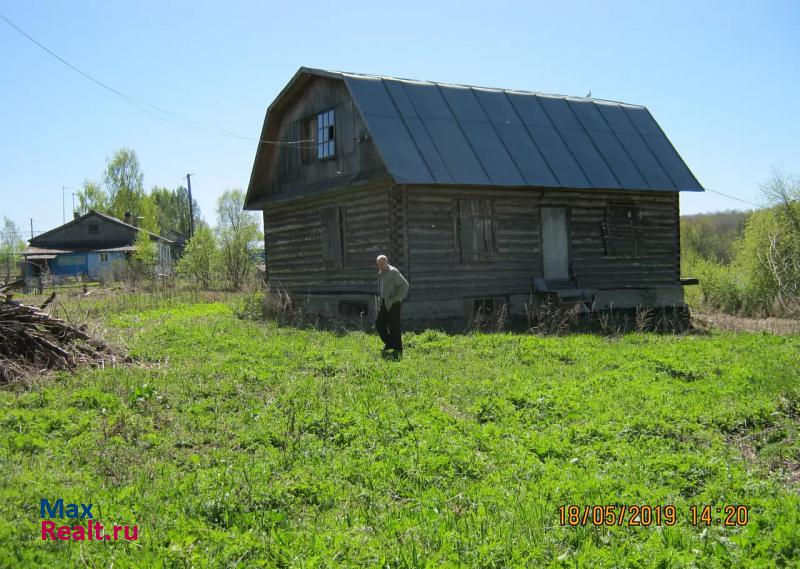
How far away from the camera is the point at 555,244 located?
17.6 m

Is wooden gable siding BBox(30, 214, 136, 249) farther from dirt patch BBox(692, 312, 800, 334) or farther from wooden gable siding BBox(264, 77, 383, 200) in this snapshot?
dirt patch BBox(692, 312, 800, 334)

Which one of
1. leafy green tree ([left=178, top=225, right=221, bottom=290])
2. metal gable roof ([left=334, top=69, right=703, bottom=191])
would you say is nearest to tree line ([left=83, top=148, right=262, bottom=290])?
leafy green tree ([left=178, top=225, right=221, bottom=290])

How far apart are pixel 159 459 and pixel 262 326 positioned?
8534 millimetres

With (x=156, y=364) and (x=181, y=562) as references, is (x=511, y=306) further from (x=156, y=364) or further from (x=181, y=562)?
(x=181, y=562)

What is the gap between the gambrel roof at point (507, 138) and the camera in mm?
15570

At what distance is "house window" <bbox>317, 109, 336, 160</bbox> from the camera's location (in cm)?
1789

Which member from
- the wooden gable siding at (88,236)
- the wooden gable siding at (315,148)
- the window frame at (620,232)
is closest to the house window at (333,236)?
the wooden gable siding at (315,148)

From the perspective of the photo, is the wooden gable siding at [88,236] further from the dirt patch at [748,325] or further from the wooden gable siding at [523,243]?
the dirt patch at [748,325]

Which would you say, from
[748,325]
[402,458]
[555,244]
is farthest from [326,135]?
[402,458]

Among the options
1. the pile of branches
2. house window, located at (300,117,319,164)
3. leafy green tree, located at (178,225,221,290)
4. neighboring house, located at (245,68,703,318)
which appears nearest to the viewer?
the pile of branches

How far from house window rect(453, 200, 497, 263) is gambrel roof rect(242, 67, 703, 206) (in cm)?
99

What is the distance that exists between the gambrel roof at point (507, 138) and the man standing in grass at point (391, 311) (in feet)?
14.1

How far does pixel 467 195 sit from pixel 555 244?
3.01 m

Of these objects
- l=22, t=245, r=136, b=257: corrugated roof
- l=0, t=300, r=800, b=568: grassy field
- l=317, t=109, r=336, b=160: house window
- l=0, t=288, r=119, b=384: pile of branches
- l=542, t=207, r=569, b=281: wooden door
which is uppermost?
l=317, t=109, r=336, b=160: house window
